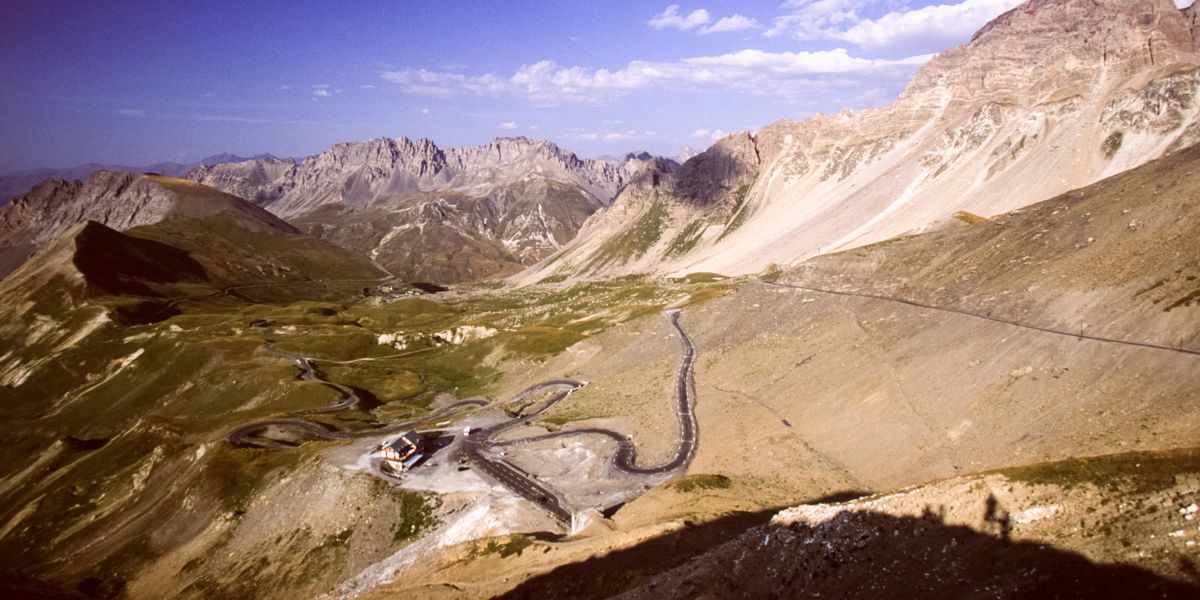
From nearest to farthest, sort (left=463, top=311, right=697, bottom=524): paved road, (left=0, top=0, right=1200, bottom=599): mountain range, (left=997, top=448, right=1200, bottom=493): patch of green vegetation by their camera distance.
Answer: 1. (left=997, top=448, right=1200, bottom=493): patch of green vegetation
2. (left=0, top=0, right=1200, bottom=599): mountain range
3. (left=463, top=311, right=697, bottom=524): paved road

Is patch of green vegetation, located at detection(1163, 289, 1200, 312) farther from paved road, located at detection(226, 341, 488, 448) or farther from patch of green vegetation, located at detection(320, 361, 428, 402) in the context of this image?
patch of green vegetation, located at detection(320, 361, 428, 402)

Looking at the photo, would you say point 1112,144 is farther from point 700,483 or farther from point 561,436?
point 700,483

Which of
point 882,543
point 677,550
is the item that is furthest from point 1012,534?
point 677,550

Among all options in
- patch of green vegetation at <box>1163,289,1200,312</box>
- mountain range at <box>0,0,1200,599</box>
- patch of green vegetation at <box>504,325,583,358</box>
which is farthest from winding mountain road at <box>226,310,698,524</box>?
patch of green vegetation at <box>1163,289,1200,312</box>

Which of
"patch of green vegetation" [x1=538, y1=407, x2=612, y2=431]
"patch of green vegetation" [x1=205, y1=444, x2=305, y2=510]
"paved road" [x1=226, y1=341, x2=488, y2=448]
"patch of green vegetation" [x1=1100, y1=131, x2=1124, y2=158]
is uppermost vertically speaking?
"patch of green vegetation" [x1=1100, y1=131, x2=1124, y2=158]

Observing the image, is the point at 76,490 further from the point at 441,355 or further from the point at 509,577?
the point at 509,577

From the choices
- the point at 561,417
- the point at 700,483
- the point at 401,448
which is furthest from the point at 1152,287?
the point at 401,448
